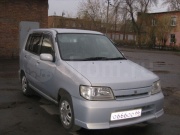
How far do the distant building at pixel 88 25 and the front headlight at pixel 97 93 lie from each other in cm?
5405

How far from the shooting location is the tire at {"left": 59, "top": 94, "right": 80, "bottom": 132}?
15.8ft

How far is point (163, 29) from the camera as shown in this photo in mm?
44844

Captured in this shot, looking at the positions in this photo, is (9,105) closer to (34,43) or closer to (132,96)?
(34,43)

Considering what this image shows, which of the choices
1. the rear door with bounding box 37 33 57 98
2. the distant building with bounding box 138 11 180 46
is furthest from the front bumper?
the distant building with bounding box 138 11 180 46

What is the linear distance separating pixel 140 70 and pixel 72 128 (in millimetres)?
1635

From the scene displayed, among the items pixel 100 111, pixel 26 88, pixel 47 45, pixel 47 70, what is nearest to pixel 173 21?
pixel 26 88

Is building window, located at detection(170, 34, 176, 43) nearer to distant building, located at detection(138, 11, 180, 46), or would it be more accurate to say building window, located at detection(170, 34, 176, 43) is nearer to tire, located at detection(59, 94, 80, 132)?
distant building, located at detection(138, 11, 180, 46)

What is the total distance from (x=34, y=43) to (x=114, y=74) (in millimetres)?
2870

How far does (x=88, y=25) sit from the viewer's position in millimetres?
59750

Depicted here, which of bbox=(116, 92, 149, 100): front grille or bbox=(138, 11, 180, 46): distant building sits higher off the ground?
bbox=(138, 11, 180, 46): distant building

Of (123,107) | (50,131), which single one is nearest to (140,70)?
(123,107)

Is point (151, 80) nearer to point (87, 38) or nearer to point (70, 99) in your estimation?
point (70, 99)

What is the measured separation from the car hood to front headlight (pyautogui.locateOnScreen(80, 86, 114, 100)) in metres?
0.08

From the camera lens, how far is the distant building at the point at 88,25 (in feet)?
195
